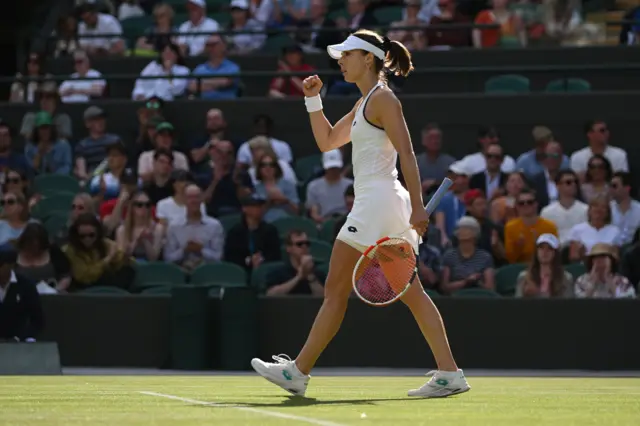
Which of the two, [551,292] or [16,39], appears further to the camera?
[16,39]

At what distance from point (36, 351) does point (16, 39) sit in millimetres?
9662

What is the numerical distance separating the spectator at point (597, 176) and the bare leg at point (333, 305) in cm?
712

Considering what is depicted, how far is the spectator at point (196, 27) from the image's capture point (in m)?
18.3

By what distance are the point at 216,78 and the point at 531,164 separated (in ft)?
14.0

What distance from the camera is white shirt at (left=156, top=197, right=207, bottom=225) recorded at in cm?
1466

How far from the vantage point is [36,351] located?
37.3 feet

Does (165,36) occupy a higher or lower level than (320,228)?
higher

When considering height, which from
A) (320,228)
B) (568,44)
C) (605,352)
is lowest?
(605,352)

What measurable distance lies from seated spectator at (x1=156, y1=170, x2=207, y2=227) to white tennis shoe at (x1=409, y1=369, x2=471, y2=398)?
7317 mm

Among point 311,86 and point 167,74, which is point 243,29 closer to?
point 167,74

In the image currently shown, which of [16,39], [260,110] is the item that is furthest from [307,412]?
[16,39]

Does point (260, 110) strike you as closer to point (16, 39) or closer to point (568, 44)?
point (568, 44)

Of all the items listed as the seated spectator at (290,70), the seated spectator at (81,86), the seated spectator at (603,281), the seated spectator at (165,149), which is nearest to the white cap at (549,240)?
the seated spectator at (603,281)

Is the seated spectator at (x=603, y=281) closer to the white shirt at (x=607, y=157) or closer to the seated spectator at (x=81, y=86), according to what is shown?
the white shirt at (x=607, y=157)
